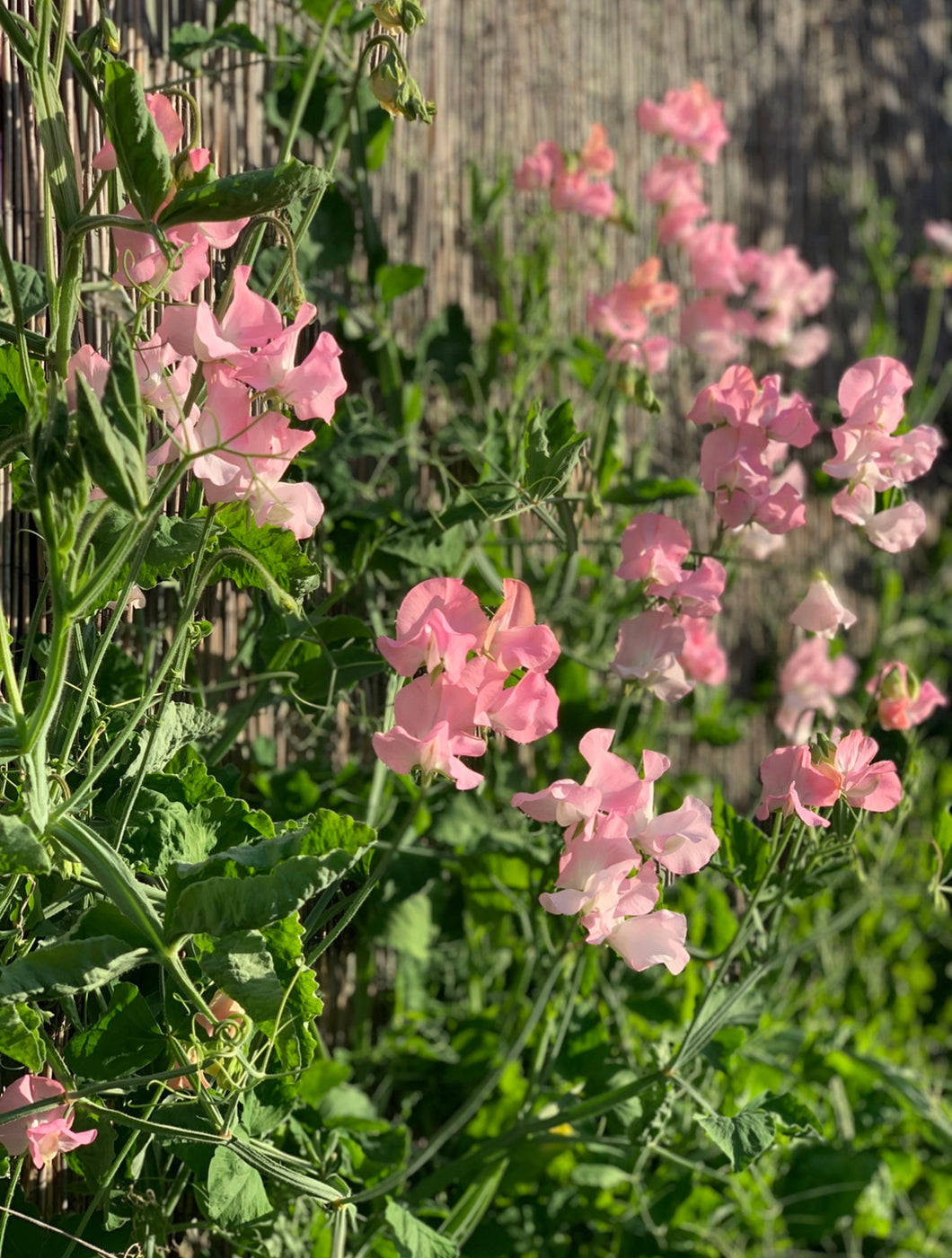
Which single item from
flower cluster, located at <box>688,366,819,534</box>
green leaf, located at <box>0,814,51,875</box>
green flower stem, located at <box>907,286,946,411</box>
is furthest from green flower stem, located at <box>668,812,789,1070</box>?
green flower stem, located at <box>907,286,946,411</box>

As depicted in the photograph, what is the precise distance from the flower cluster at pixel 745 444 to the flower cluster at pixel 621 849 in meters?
0.26

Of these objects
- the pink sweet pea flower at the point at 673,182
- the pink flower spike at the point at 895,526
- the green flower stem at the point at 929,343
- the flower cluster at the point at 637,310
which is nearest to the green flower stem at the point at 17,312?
the pink flower spike at the point at 895,526

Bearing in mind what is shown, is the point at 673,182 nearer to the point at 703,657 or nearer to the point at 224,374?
the point at 703,657

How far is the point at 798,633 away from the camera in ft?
7.75

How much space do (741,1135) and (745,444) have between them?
1.77 ft

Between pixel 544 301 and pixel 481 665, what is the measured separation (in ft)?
3.04

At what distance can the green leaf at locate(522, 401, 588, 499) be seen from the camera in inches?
34.2

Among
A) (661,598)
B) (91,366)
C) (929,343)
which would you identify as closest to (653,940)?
(661,598)

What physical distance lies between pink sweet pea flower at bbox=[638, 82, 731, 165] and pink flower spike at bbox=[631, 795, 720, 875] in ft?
3.93

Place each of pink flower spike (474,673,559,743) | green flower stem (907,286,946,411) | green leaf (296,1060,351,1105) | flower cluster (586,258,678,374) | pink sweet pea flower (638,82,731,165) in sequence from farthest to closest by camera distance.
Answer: green flower stem (907,286,946,411) → pink sweet pea flower (638,82,731,165) → flower cluster (586,258,678,374) → green leaf (296,1060,351,1105) → pink flower spike (474,673,559,743)

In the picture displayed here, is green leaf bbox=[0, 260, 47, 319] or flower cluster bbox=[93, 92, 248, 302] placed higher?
flower cluster bbox=[93, 92, 248, 302]

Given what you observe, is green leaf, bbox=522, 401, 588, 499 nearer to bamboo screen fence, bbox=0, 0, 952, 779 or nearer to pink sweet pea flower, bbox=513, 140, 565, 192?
bamboo screen fence, bbox=0, 0, 952, 779

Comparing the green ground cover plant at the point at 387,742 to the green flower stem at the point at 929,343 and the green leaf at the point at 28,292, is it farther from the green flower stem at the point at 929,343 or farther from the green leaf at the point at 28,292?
the green flower stem at the point at 929,343

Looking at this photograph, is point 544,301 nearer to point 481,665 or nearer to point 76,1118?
point 481,665
